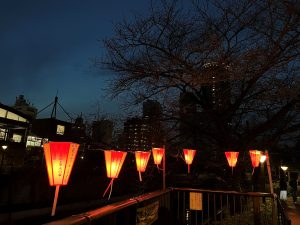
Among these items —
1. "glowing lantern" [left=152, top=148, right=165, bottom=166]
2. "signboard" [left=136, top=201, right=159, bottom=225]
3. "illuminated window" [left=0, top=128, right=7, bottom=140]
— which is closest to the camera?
"signboard" [left=136, top=201, right=159, bottom=225]

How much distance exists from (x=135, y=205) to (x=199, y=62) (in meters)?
7.77

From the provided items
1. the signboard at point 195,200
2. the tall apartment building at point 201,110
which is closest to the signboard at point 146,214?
the signboard at point 195,200

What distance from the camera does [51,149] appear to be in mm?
5949

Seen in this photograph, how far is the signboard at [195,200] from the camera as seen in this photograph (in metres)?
8.13

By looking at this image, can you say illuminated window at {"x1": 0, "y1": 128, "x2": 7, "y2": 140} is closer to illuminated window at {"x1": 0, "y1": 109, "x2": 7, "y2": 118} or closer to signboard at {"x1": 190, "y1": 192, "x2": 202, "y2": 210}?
illuminated window at {"x1": 0, "y1": 109, "x2": 7, "y2": 118}

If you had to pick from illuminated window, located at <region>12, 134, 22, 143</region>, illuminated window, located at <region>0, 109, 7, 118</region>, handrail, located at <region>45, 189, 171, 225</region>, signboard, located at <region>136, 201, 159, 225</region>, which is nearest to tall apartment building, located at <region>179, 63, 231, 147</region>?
signboard, located at <region>136, 201, 159, 225</region>

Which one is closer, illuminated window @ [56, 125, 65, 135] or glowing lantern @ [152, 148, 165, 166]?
glowing lantern @ [152, 148, 165, 166]

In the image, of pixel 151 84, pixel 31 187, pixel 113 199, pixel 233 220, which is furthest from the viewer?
pixel 113 199

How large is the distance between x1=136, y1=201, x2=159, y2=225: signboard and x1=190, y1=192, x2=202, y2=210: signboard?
→ 2.29m

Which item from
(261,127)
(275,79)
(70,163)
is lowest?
(70,163)

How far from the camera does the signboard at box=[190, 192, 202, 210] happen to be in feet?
26.7

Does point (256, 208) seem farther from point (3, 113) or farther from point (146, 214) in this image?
point (3, 113)

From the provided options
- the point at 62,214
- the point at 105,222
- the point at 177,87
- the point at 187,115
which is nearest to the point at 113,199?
the point at 62,214

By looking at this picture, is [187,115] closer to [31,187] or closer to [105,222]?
[31,187]
